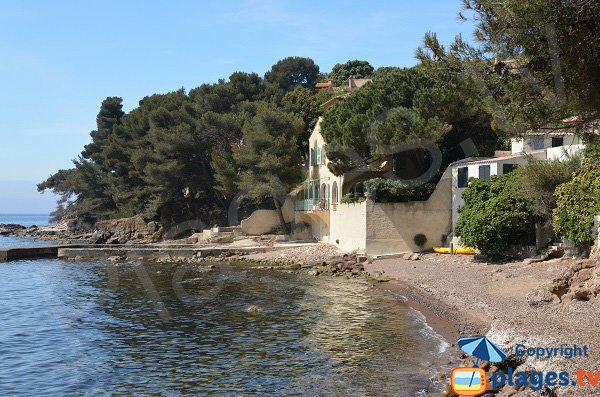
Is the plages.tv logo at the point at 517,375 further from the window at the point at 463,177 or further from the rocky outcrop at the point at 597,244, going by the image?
the window at the point at 463,177

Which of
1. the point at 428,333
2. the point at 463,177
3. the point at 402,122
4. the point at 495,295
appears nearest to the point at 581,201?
the point at 495,295

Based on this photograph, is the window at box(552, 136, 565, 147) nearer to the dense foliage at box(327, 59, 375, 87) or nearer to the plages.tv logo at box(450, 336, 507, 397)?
the plages.tv logo at box(450, 336, 507, 397)

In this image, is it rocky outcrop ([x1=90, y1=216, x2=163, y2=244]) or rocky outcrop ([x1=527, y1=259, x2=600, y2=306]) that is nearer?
rocky outcrop ([x1=527, y1=259, x2=600, y2=306])

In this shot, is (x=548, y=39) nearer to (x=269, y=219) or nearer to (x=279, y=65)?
(x=269, y=219)

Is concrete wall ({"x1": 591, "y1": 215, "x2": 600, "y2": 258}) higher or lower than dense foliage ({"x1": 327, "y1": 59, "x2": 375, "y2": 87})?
lower

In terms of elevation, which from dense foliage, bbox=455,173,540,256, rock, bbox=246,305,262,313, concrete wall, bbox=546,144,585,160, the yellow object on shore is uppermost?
concrete wall, bbox=546,144,585,160

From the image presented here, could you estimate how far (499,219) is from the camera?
3134 centimetres

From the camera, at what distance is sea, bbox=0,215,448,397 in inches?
637

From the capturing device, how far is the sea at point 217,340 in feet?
53.1

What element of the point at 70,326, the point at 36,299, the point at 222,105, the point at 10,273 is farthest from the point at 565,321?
the point at 222,105

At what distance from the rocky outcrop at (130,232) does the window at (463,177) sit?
39.0m

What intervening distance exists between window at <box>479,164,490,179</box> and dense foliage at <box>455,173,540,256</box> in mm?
1552

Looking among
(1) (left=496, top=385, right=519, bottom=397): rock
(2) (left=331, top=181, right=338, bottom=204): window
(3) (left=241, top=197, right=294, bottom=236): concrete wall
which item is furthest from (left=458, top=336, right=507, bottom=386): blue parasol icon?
(3) (left=241, top=197, right=294, bottom=236): concrete wall

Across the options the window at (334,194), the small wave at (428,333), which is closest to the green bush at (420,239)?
the window at (334,194)
